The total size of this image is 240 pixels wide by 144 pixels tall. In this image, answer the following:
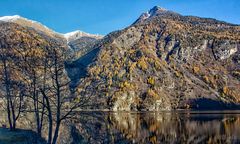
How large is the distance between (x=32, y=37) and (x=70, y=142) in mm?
32112

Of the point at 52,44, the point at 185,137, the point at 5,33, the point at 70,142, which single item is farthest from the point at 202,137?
the point at 52,44

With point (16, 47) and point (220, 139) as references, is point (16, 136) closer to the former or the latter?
point (16, 47)

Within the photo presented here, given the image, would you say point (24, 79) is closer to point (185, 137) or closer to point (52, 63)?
point (52, 63)

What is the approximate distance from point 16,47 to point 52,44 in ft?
20.0

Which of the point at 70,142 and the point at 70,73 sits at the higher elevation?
the point at 70,73

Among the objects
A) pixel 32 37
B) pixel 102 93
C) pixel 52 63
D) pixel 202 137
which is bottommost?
pixel 202 137

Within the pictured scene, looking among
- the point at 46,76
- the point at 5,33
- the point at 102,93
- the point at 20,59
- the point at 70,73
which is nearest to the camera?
the point at 70,73

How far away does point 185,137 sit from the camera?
92750 millimetres

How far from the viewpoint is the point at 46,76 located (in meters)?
40.5

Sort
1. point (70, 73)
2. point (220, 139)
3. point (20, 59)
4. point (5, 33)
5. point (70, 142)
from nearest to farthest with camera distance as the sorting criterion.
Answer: point (70, 73) < point (20, 59) < point (5, 33) < point (70, 142) < point (220, 139)

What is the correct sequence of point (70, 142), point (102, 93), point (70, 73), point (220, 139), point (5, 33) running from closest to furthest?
point (70, 73), point (102, 93), point (5, 33), point (70, 142), point (220, 139)

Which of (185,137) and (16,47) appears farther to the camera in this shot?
(185,137)

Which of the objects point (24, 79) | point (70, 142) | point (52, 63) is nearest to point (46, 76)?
point (24, 79)

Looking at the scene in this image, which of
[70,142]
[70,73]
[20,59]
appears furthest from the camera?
[70,142]
